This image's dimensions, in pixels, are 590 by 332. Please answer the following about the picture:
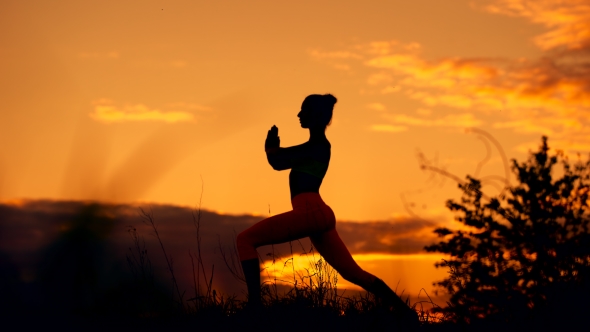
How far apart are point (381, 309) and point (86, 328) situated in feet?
9.88

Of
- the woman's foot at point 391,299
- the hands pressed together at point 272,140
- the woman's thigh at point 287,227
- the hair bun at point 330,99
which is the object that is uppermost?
the hair bun at point 330,99

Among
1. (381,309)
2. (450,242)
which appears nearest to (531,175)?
(450,242)

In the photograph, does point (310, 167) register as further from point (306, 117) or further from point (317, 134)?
point (306, 117)

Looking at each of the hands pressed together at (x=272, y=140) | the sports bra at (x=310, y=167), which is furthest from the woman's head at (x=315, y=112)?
the sports bra at (x=310, y=167)

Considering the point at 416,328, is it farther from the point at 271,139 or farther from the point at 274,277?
the point at 271,139

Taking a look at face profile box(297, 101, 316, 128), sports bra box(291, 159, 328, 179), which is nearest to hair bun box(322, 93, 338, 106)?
face profile box(297, 101, 316, 128)

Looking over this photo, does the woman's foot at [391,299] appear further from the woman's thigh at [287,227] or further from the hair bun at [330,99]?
the hair bun at [330,99]

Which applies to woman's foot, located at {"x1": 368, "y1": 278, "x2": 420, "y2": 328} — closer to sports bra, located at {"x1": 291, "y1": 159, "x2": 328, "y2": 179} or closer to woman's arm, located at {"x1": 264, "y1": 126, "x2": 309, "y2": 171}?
sports bra, located at {"x1": 291, "y1": 159, "x2": 328, "y2": 179}

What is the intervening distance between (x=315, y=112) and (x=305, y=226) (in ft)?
3.93

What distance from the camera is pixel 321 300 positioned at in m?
6.49

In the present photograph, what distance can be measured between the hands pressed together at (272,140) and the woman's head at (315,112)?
30 centimetres

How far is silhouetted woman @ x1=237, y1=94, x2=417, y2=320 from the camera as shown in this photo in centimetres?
674

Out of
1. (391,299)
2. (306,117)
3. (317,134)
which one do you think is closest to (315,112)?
(306,117)

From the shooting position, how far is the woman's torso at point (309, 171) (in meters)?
6.86
